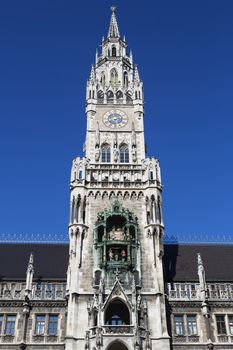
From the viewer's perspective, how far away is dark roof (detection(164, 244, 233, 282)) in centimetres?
4191

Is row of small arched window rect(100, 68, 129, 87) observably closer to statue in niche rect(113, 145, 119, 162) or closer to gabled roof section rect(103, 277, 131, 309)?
statue in niche rect(113, 145, 119, 162)

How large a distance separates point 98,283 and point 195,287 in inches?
343

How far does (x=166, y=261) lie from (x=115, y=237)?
639 centimetres

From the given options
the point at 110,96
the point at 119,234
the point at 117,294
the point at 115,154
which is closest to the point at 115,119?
the point at 110,96

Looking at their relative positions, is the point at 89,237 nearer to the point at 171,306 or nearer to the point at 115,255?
the point at 115,255

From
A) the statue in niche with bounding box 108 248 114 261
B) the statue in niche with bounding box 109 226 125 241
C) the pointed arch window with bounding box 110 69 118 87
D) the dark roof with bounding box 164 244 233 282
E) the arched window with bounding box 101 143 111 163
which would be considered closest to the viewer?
the statue in niche with bounding box 108 248 114 261

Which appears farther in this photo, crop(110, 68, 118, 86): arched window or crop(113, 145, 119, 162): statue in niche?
crop(110, 68, 118, 86): arched window

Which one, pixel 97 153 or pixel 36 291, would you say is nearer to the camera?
pixel 36 291

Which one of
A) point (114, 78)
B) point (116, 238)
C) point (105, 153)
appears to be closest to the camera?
point (116, 238)

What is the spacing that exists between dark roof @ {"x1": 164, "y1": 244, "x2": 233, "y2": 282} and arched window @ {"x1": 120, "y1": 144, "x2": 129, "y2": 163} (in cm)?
959

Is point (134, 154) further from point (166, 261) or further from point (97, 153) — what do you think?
point (166, 261)

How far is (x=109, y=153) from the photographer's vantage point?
4769cm

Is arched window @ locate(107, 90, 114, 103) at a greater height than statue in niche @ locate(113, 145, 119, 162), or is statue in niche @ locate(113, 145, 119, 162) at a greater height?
arched window @ locate(107, 90, 114, 103)

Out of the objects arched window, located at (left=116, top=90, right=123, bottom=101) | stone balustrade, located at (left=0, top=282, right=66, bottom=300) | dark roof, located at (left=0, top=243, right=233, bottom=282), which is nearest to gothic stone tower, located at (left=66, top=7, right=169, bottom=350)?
arched window, located at (left=116, top=90, right=123, bottom=101)
